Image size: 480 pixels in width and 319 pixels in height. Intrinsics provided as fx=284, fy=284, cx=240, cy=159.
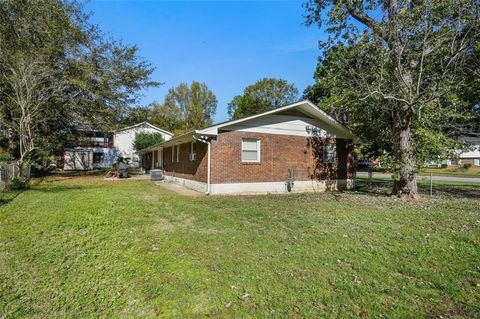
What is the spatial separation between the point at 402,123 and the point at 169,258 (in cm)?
987

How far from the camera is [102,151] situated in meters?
36.7

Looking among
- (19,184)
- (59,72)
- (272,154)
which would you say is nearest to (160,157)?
(59,72)

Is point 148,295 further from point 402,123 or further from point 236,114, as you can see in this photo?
point 236,114

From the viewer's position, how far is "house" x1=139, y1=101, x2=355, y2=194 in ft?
38.2

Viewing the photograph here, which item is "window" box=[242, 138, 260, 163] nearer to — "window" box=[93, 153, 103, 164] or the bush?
the bush

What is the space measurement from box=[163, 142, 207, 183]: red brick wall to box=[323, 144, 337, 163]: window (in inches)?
245

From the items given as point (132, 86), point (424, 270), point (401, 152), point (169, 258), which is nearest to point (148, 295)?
point (169, 258)

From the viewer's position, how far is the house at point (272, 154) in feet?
38.2

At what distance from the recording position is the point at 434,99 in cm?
934

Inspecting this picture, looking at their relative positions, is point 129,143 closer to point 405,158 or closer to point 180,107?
point 180,107

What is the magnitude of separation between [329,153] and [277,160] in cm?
328

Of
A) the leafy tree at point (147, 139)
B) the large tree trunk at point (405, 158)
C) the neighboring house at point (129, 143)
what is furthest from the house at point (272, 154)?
the neighboring house at point (129, 143)

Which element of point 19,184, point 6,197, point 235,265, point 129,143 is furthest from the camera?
point 129,143

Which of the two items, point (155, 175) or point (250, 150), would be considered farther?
point (155, 175)
